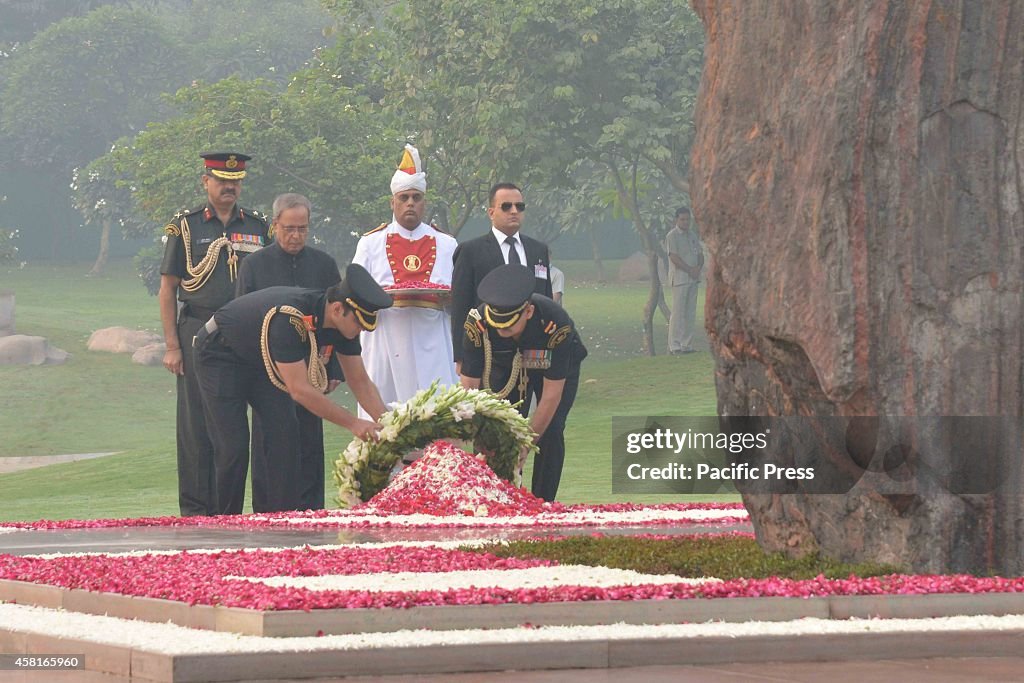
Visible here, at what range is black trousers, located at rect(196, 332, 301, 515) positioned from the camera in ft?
41.5

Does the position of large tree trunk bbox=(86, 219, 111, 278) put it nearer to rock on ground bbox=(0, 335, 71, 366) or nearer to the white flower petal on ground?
rock on ground bbox=(0, 335, 71, 366)

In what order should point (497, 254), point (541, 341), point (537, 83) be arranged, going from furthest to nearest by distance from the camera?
1. point (537, 83)
2. point (497, 254)
3. point (541, 341)

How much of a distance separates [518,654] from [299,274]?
7506mm

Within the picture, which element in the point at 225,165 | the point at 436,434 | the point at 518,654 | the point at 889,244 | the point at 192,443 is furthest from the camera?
the point at 225,165

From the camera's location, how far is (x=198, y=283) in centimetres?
1388

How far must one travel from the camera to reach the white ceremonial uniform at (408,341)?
15711 millimetres

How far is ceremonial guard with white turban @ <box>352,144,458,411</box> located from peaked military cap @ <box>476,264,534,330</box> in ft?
7.62

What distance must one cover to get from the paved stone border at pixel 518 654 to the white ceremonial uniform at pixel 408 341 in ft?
29.1

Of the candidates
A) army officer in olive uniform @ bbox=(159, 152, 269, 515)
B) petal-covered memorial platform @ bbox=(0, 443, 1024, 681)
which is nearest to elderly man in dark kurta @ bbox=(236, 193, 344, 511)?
army officer in olive uniform @ bbox=(159, 152, 269, 515)

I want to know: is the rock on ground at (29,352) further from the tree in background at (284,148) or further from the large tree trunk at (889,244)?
the large tree trunk at (889,244)

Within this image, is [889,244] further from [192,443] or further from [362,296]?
[192,443]

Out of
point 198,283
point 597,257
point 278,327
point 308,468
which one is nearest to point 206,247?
point 198,283

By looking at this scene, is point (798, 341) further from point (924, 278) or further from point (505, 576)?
point (505, 576)

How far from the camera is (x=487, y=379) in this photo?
13570mm
